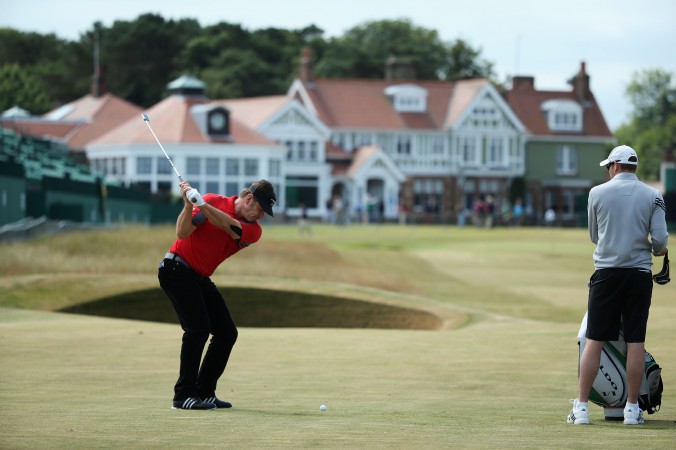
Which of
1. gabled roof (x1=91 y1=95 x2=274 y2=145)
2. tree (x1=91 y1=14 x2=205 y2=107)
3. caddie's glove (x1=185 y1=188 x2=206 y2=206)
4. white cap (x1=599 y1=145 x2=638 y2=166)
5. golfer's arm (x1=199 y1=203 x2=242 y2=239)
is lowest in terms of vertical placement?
golfer's arm (x1=199 y1=203 x2=242 y2=239)

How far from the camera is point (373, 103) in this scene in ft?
346

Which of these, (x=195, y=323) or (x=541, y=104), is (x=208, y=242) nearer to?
(x=195, y=323)

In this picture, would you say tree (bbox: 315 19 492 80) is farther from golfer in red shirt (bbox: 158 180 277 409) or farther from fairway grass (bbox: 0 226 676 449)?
golfer in red shirt (bbox: 158 180 277 409)

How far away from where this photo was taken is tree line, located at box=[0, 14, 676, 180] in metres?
126

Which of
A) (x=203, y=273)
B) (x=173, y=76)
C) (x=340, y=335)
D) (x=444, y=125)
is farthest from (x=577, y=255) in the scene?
(x=173, y=76)

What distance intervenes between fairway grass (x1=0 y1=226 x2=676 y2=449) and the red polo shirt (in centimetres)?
126

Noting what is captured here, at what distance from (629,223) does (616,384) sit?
1330 millimetres

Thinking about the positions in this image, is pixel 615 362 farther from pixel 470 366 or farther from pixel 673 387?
pixel 470 366

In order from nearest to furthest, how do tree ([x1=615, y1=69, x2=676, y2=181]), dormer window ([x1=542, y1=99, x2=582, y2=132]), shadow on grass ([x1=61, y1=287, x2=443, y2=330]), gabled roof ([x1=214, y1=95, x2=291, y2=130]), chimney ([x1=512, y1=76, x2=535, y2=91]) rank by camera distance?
shadow on grass ([x1=61, y1=287, x2=443, y2=330]), gabled roof ([x1=214, y1=95, x2=291, y2=130]), dormer window ([x1=542, y1=99, x2=582, y2=132]), chimney ([x1=512, y1=76, x2=535, y2=91]), tree ([x1=615, y1=69, x2=676, y2=181])

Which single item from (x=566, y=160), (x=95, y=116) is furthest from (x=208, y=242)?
(x=566, y=160)

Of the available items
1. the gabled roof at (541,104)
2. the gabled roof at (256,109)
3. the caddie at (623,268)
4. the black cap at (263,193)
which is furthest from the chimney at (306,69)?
the caddie at (623,268)

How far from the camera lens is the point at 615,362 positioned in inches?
444

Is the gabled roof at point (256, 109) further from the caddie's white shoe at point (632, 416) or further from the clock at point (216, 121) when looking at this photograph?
the caddie's white shoe at point (632, 416)

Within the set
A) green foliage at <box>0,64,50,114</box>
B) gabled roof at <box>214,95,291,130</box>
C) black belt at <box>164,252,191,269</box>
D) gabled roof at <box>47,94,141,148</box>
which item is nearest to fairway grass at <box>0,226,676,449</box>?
black belt at <box>164,252,191,269</box>
